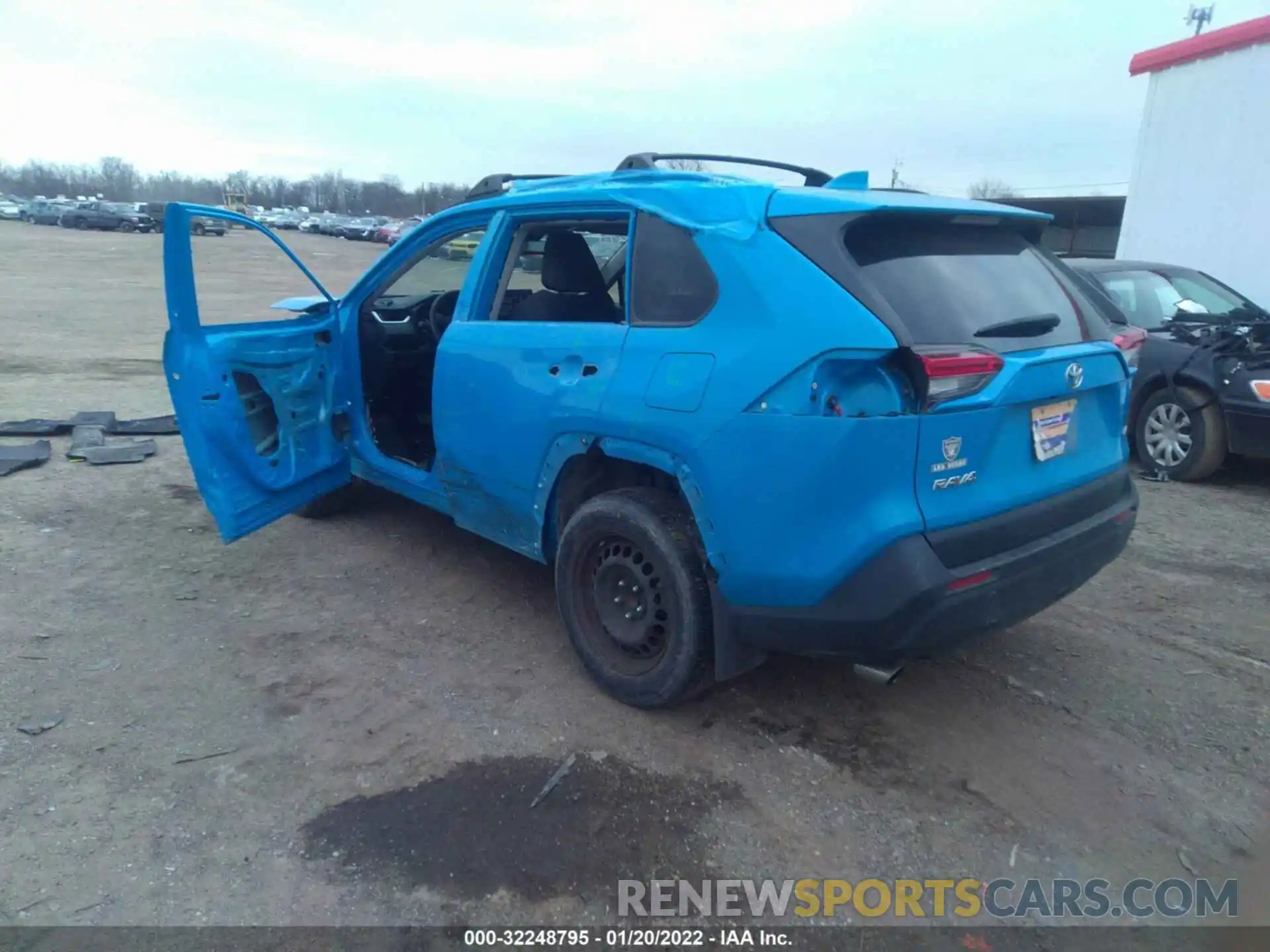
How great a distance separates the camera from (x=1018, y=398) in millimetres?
2771

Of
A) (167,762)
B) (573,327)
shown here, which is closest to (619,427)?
(573,327)

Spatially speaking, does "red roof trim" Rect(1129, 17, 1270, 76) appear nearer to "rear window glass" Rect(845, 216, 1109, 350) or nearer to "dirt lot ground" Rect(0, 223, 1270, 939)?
"dirt lot ground" Rect(0, 223, 1270, 939)

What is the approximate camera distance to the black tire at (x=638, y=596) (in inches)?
121

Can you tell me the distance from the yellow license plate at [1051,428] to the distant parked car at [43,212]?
6743cm

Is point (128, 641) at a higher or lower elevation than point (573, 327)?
lower

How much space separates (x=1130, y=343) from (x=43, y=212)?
71.5 meters

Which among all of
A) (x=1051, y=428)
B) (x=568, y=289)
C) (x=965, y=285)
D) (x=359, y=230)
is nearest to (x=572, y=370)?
(x=568, y=289)

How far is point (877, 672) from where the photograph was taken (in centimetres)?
295

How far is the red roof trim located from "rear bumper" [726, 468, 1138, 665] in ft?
33.5

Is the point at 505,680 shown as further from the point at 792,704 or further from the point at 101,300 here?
the point at 101,300

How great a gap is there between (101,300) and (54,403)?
11.2 meters

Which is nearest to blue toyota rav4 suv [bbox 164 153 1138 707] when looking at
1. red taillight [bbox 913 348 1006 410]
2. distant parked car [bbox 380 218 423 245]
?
red taillight [bbox 913 348 1006 410]

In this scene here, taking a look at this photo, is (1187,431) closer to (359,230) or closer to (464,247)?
(464,247)

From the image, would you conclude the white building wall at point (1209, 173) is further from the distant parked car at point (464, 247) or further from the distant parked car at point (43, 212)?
the distant parked car at point (43, 212)
